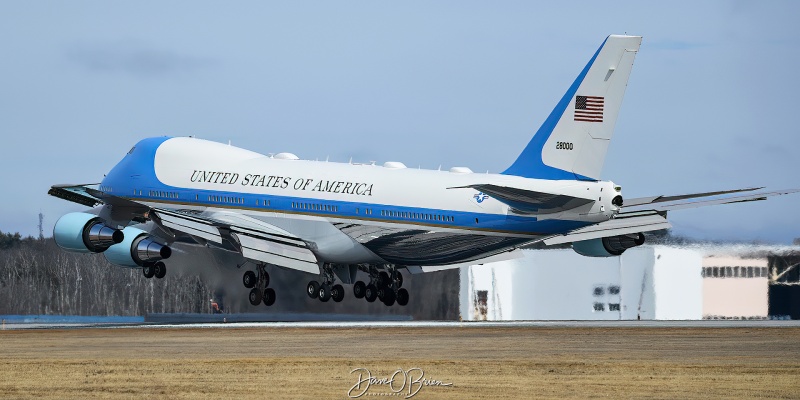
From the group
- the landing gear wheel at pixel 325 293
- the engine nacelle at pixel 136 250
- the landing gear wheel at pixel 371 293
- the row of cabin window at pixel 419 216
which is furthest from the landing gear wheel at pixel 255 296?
the row of cabin window at pixel 419 216

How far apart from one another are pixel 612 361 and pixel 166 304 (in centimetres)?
3784

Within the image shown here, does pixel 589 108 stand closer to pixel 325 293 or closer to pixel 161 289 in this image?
pixel 325 293

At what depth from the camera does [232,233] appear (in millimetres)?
62156

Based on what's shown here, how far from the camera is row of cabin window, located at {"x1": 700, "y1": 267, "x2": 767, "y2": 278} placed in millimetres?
65188

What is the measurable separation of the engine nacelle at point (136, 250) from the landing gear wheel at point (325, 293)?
706 cm

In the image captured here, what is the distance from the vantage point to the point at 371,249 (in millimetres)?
62094

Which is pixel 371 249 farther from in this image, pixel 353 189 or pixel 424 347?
pixel 424 347

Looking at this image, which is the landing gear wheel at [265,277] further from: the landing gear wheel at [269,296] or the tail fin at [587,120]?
the tail fin at [587,120]

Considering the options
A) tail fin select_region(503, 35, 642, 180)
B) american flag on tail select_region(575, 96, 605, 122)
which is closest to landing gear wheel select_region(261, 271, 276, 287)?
tail fin select_region(503, 35, 642, 180)

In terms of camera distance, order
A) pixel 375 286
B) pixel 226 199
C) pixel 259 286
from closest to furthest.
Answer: pixel 259 286 → pixel 226 199 → pixel 375 286

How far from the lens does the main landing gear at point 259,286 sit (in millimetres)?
64000

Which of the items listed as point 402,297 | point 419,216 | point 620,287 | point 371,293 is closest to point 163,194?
point 371,293

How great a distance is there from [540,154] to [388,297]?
47.2 feet

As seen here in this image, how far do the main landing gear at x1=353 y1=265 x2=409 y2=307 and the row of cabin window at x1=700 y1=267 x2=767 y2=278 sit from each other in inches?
558
